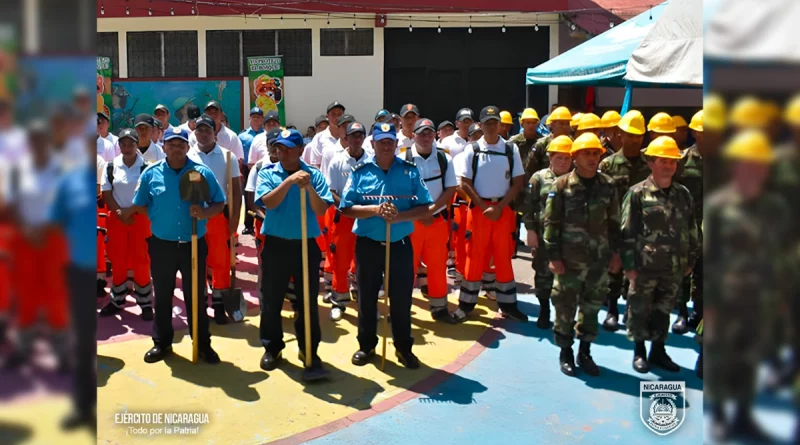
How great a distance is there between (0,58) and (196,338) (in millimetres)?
4412

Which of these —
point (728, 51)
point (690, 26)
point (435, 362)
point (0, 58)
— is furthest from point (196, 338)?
point (690, 26)

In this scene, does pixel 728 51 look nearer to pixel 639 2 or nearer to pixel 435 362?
pixel 435 362

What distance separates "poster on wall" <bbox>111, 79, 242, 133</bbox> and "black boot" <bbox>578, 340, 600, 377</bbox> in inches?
675

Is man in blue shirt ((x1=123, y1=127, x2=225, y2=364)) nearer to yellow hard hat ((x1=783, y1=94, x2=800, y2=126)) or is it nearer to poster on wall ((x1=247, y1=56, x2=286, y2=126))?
yellow hard hat ((x1=783, y1=94, x2=800, y2=126))

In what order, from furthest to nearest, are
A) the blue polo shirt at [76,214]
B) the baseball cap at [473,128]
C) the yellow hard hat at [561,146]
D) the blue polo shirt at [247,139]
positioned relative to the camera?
1. the blue polo shirt at [247,139]
2. the baseball cap at [473,128]
3. the yellow hard hat at [561,146]
4. the blue polo shirt at [76,214]

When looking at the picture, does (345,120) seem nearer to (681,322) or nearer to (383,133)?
(383,133)

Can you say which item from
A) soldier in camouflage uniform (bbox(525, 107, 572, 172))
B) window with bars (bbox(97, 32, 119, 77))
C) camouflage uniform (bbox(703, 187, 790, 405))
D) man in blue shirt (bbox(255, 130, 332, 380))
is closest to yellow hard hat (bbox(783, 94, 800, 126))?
camouflage uniform (bbox(703, 187, 790, 405))

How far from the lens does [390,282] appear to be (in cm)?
596

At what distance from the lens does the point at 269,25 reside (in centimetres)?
2095

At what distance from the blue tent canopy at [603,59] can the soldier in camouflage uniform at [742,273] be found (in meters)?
7.03

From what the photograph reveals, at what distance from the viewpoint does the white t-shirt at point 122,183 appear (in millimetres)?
7000

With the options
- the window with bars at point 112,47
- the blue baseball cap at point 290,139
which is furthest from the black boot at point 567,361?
the window with bars at point 112,47

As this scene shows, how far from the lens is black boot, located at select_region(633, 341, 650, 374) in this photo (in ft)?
19.4

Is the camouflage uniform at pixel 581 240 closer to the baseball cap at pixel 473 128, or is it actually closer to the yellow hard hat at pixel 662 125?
the yellow hard hat at pixel 662 125
